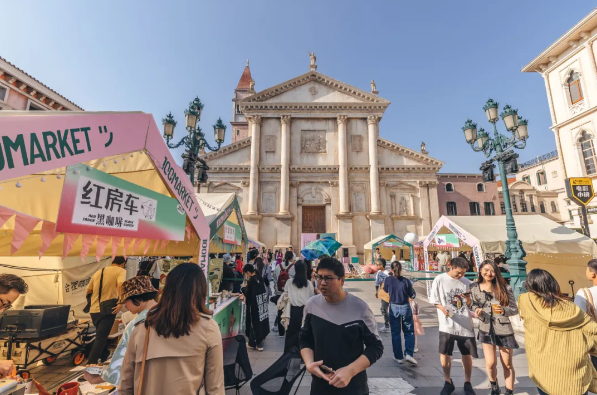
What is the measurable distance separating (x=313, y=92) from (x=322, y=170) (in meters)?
7.88

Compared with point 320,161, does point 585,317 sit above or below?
below

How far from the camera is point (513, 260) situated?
8.29 metres

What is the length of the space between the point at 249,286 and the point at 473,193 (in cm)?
3126

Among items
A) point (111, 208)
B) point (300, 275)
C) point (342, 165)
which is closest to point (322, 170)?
point (342, 165)

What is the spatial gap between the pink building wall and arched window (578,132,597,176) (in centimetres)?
1280

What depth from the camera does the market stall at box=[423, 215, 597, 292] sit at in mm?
9047

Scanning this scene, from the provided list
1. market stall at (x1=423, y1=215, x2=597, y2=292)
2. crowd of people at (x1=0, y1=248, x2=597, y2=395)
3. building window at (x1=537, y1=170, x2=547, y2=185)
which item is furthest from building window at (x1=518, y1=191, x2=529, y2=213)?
crowd of people at (x1=0, y1=248, x2=597, y2=395)

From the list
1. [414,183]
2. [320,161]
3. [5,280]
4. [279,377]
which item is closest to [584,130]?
[414,183]

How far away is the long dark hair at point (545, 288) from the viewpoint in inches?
108

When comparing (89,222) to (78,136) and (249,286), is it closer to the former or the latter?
(78,136)

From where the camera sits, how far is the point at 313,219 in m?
25.5

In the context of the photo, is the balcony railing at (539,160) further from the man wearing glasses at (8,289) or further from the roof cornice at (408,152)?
the man wearing glasses at (8,289)

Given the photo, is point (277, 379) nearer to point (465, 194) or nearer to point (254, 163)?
point (254, 163)

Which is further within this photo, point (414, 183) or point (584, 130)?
point (414, 183)
